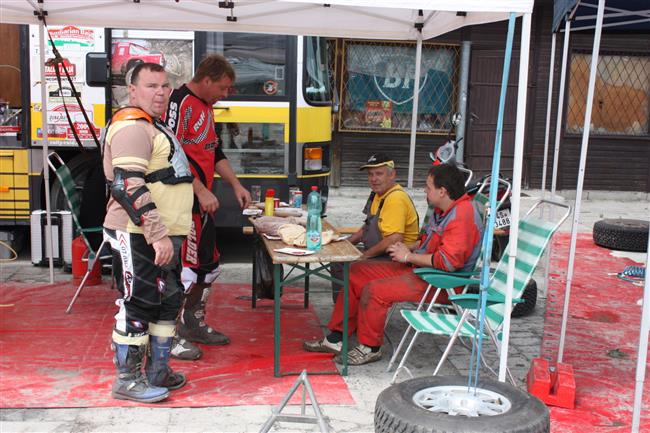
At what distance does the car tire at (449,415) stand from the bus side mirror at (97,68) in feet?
15.3

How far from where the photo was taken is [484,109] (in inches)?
509

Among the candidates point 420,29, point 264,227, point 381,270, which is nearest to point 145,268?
point 264,227

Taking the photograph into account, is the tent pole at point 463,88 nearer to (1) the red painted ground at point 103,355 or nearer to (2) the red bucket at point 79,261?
(1) the red painted ground at point 103,355

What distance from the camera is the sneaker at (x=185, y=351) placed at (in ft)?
16.5

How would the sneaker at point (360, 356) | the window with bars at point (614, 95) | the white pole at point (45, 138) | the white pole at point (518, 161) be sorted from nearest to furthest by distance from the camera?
the white pole at point (518, 161) → the sneaker at point (360, 356) → the white pole at point (45, 138) → the window with bars at point (614, 95)

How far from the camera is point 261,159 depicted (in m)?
7.69

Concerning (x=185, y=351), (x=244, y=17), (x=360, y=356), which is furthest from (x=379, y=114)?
(x=185, y=351)

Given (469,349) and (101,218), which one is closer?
(469,349)

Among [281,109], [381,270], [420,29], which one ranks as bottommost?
[381,270]

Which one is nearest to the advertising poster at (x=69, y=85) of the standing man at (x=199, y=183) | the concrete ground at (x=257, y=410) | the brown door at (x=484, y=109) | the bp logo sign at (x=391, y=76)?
the concrete ground at (x=257, y=410)

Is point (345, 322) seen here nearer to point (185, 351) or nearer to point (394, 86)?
point (185, 351)

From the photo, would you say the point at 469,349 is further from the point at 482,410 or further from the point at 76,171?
the point at 76,171

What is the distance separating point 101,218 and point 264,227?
186cm

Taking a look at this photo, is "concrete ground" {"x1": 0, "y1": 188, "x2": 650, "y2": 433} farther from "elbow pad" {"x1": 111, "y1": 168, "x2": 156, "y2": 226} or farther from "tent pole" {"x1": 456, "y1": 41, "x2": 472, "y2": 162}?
"tent pole" {"x1": 456, "y1": 41, "x2": 472, "y2": 162}
